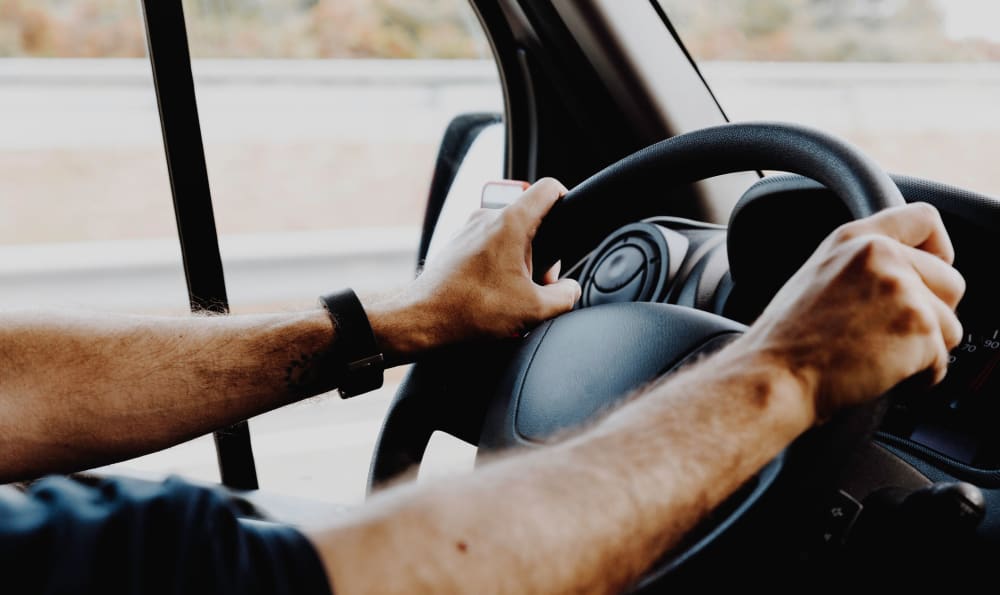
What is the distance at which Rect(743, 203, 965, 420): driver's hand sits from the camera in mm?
690

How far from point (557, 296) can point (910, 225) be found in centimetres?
58

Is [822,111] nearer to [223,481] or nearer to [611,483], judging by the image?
[223,481]

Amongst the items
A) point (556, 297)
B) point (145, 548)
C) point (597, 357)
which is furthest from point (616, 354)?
point (145, 548)

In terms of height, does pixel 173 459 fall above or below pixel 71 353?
below

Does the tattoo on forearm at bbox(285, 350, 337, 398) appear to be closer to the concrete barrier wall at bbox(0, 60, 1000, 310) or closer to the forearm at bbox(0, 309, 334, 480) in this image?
the forearm at bbox(0, 309, 334, 480)

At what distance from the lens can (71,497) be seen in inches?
25.0

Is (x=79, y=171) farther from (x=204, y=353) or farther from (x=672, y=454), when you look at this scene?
(x=672, y=454)

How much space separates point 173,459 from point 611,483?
2.19 m

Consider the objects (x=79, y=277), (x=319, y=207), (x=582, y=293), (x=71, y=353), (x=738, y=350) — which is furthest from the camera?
(x=319, y=207)

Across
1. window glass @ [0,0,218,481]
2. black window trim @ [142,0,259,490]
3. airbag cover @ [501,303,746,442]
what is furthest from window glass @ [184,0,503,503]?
airbag cover @ [501,303,746,442]

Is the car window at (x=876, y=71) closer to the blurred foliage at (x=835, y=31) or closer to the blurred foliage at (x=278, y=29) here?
the blurred foliage at (x=835, y=31)

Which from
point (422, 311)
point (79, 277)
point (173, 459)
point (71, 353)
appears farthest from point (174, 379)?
point (79, 277)

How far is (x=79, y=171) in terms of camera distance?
4.22 meters

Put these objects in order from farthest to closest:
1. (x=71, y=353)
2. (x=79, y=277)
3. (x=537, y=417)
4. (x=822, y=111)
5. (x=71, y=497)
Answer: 1. (x=79, y=277)
2. (x=822, y=111)
3. (x=71, y=353)
4. (x=537, y=417)
5. (x=71, y=497)
